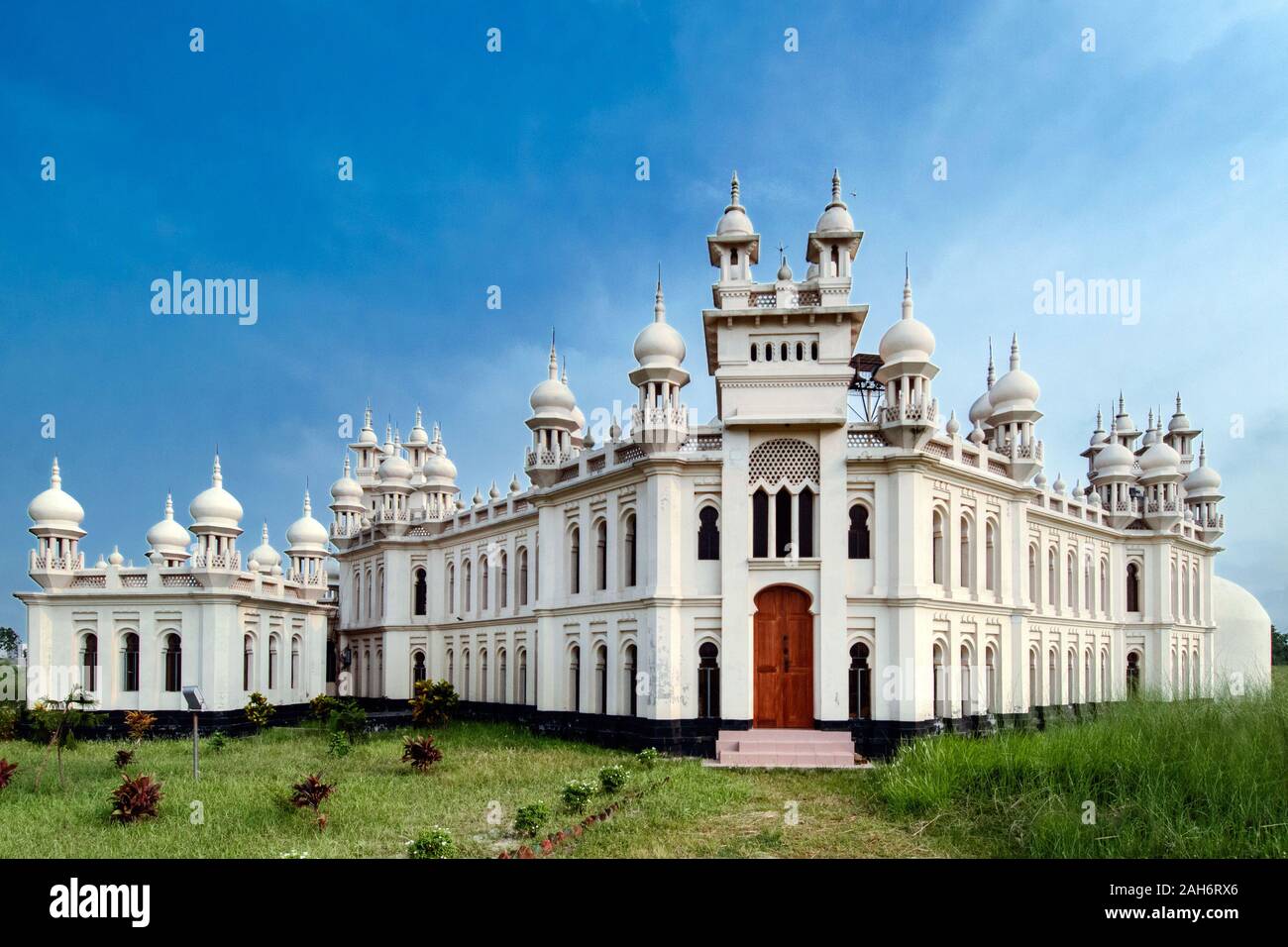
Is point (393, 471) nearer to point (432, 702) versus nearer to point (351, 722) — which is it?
point (432, 702)

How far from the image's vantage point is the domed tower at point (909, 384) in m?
20.7

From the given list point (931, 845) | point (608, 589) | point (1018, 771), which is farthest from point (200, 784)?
point (1018, 771)

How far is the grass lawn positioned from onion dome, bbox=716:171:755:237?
1324cm

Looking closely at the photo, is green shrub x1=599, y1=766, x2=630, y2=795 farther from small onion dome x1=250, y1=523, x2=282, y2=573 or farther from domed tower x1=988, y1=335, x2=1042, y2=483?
small onion dome x1=250, y1=523, x2=282, y2=573

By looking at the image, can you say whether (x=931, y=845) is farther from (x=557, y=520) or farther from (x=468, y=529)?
(x=468, y=529)

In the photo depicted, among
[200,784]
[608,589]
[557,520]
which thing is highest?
[557,520]

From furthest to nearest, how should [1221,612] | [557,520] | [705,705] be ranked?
[1221,612] → [557,520] → [705,705]

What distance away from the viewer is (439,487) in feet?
116

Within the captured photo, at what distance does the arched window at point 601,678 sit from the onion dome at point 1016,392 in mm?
13946

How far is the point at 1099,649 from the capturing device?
30375mm

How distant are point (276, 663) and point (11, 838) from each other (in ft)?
56.6

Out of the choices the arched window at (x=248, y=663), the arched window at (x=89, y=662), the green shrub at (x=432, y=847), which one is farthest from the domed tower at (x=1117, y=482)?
the arched window at (x=89, y=662)

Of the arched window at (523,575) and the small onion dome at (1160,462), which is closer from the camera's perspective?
the arched window at (523,575)

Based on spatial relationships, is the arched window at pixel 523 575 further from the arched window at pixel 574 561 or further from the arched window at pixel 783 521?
the arched window at pixel 783 521
